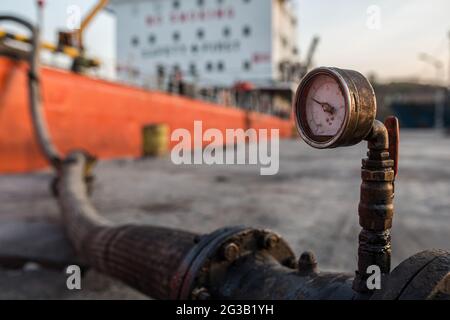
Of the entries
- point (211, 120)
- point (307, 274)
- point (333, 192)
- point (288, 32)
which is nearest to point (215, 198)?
point (333, 192)

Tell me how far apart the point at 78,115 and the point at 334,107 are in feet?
28.1

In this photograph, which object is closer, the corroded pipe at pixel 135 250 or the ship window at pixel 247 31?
the corroded pipe at pixel 135 250

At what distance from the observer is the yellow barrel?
11.2 metres

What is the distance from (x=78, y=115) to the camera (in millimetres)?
8836

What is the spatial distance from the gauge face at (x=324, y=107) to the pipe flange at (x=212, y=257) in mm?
Answer: 643

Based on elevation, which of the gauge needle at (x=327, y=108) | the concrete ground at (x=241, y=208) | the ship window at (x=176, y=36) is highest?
the ship window at (x=176, y=36)

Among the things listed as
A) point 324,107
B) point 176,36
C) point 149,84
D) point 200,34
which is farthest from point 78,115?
point 176,36

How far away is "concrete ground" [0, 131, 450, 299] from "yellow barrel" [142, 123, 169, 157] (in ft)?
10.4

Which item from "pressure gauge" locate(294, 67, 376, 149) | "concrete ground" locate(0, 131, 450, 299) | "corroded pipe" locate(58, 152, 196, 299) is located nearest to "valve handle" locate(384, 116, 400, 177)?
"pressure gauge" locate(294, 67, 376, 149)

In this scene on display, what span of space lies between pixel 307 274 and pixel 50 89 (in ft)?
26.1

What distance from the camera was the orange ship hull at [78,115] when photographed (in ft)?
23.5

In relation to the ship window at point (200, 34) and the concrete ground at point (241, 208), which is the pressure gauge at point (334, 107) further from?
the ship window at point (200, 34)

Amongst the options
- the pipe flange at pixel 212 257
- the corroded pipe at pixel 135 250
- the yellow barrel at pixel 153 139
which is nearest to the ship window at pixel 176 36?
the yellow barrel at pixel 153 139

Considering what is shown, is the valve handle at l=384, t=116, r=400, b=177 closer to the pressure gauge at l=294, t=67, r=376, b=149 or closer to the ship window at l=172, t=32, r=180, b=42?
the pressure gauge at l=294, t=67, r=376, b=149
